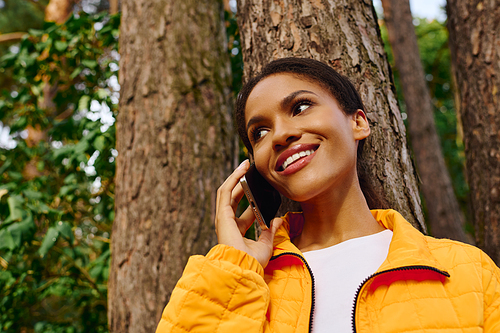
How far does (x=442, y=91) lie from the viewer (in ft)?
46.0

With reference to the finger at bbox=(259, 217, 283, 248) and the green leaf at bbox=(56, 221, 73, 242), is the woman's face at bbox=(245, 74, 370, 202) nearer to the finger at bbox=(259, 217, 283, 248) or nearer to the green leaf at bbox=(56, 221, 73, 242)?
the finger at bbox=(259, 217, 283, 248)

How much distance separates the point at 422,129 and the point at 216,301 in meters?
7.09

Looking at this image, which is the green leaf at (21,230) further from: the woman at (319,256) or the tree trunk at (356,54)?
the tree trunk at (356,54)

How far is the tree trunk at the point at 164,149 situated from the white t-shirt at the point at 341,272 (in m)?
1.21

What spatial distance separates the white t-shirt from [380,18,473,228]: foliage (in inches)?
468

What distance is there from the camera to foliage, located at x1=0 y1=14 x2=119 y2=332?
262 cm

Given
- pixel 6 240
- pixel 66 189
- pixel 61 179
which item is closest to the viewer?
pixel 6 240

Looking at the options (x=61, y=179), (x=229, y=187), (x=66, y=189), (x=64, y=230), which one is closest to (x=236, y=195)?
(x=229, y=187)

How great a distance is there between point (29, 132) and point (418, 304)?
574 cm

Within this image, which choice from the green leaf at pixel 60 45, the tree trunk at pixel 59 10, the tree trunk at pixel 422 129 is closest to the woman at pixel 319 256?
the green leaf at pixel 60 45

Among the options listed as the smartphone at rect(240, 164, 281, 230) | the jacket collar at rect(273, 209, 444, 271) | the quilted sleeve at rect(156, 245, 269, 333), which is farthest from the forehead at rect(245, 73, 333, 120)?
the quilted sleeve at rect(156, 245, 269, 333)

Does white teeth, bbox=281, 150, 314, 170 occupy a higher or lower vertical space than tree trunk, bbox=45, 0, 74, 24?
lower

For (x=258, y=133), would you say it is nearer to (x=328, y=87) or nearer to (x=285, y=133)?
(x=285, y=133)

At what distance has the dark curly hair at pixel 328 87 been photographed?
4.86 feet
